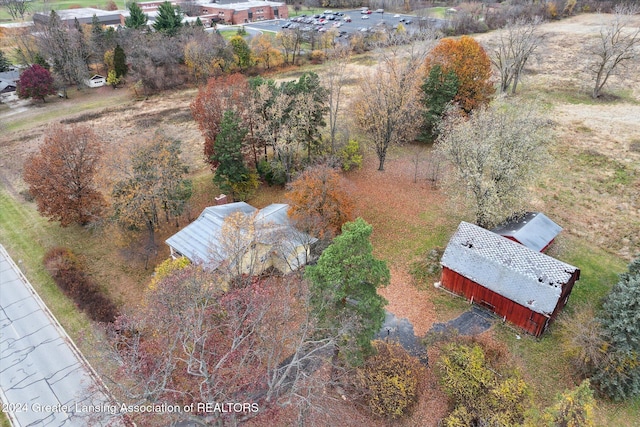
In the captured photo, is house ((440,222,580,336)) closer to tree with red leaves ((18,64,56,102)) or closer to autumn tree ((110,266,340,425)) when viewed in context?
autumn tree ((110,266,340,425))

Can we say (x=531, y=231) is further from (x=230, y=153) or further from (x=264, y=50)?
(x=264, y=50)

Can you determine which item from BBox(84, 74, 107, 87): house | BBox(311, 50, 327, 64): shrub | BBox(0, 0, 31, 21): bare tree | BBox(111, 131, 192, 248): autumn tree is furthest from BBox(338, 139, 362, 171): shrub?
BBox(0, 0, 31, 21): bare tree

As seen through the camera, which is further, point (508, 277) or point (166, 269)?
point (508, 277)

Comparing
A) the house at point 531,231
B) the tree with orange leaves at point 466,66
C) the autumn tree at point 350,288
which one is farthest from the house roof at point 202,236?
the tree with orange leaves at point 466,66

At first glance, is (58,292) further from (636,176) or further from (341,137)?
(636,176)

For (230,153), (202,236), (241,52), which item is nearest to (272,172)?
(230,153)

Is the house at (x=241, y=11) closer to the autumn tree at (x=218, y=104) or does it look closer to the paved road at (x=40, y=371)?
the autumn tree at (x=218, y=104)
